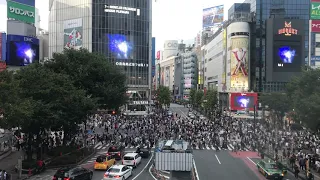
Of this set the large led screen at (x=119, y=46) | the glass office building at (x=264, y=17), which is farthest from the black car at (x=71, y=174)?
the glass office building at (x=264, y=17)

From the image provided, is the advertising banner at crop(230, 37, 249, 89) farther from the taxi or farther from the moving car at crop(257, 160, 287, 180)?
A: the taxi

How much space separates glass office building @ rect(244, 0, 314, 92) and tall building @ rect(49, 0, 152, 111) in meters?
25.5

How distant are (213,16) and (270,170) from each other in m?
122

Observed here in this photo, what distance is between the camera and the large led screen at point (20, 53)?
55.1 meters

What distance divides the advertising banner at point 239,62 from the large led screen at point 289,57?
7.03m

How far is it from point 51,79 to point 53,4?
234 ft

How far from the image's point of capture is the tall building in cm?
8569

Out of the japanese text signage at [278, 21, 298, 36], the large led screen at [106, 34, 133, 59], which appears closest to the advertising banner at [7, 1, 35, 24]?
the large led screen at [106, 34, 133, 59]

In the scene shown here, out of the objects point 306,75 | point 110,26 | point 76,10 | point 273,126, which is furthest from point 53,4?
point 306,75

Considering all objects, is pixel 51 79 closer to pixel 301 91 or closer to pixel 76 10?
pixel 301 91

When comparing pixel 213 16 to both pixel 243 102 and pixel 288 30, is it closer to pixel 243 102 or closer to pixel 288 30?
pixel 288 30

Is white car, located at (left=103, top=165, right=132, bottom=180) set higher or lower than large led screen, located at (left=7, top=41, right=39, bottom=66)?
lower

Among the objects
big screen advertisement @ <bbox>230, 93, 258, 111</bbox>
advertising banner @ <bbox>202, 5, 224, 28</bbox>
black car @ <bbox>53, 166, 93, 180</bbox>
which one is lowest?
black car @ <bbox>53, 166, 93, 180</bbox>

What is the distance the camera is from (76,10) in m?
88.2
